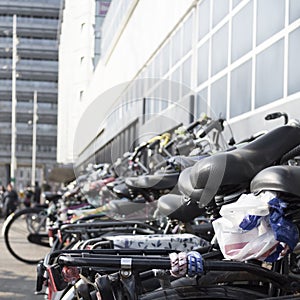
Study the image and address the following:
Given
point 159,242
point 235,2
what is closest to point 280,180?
point 159,242

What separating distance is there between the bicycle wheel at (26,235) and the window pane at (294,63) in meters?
3.45

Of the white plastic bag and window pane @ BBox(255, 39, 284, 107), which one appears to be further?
window pane @ BBox(255, 39, 284, 107)

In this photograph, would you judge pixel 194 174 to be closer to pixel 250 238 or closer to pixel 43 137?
pixel 250 238

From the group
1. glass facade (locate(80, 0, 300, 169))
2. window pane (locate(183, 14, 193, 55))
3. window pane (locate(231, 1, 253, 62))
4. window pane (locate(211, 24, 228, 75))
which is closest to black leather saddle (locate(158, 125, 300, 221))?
glass facade (locate(80, 0, 300, 169))

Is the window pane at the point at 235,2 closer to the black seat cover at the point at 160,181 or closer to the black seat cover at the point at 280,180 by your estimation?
the black seat cover at the point at 160,181

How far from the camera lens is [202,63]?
10.8m

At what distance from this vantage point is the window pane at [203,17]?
10609 mm

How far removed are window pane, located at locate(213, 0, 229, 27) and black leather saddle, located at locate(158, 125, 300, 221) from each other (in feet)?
23.9

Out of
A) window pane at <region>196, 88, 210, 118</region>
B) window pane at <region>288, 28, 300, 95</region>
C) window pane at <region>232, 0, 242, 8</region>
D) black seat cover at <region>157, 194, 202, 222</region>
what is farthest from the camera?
window pane at <region>196, 88, 210, 118</region>

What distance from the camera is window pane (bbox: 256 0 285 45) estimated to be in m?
7.35

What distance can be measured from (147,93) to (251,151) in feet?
33.3

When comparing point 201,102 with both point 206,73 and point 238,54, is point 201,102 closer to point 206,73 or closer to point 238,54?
point 206,73

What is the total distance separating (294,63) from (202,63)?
4.01m

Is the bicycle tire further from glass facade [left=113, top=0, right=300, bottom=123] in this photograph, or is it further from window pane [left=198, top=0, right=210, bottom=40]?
window pane [left=198, top=0, right=210, bottom=40]
